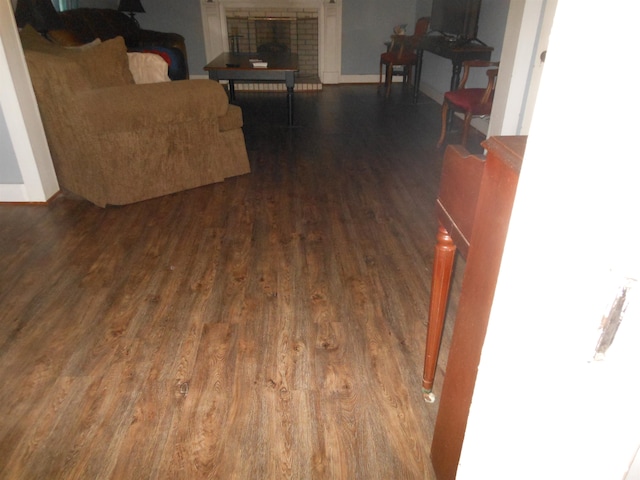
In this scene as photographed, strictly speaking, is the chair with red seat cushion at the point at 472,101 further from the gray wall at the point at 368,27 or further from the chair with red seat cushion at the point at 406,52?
the gray wall at the point at 368,27

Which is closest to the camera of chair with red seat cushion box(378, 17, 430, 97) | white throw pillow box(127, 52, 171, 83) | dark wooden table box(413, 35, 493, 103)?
white throw pillow box(127, 52, 171, 83)

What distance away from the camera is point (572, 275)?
485 millimetres

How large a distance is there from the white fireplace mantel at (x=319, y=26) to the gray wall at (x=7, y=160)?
4.73 metres

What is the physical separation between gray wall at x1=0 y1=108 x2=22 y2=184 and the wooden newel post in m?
2.52

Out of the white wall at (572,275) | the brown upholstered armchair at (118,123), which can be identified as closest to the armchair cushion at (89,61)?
the brown upholstered armchair at (118,123)

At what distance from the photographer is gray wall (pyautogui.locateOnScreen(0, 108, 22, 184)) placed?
99.8 inches

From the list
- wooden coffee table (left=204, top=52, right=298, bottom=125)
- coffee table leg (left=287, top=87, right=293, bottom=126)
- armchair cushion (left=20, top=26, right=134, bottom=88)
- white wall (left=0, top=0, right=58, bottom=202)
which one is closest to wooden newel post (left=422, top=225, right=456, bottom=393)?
armchair cushion (left=20, top=26, right=134, bottom=88)

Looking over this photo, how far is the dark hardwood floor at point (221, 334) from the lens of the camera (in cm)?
127

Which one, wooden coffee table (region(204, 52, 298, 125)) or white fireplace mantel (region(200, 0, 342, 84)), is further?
white fireplace mantel (region(200, 0, 342, 84))

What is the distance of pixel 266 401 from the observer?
56.1 inches

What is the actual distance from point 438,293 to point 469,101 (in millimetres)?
2699

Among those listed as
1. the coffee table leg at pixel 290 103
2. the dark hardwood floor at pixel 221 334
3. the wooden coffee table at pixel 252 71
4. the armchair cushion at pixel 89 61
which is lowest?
the dark hardwood floor at pixel 221 334

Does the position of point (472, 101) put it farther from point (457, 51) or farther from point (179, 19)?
point (179, 19)

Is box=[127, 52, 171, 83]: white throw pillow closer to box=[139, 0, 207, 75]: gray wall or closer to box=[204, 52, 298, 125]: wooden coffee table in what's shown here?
box=[204, 52, 298, 125]: wooden coffee table
